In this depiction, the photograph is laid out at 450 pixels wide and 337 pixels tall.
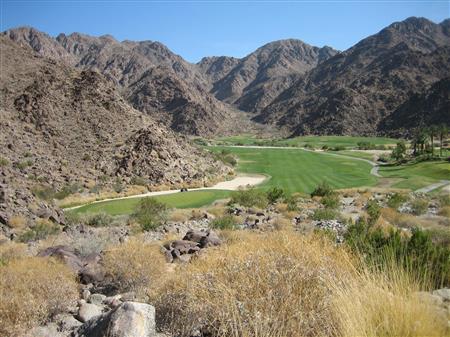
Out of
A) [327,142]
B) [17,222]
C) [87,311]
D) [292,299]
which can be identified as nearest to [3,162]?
[17,222]

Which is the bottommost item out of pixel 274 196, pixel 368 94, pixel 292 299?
pixel 274 196

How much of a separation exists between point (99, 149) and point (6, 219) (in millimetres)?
26318

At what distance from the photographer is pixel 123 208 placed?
3584 centimetres

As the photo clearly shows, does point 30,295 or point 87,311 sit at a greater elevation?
point 30,295

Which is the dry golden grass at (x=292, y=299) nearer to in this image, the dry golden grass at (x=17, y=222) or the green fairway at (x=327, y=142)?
the dry golden grass at (x=17, y=222)

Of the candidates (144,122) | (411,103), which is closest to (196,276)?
(144,122)

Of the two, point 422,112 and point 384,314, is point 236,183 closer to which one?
point 384,314

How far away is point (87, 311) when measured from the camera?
24.6 ft

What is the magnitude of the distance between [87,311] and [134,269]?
2043 mm

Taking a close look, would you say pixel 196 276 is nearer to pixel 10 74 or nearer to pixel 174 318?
pixel 174 318

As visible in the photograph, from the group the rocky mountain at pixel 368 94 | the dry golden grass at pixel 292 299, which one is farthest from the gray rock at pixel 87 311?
the rocky mountain at pixel 368 94

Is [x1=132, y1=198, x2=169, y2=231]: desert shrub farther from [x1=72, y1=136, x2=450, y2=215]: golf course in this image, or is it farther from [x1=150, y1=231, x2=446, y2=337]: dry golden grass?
[x1=150, y1=231, x2=446, y2=337]: dry golden grass

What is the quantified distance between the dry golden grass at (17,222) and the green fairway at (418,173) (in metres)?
40.1

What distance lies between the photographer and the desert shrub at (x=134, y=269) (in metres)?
9.18
